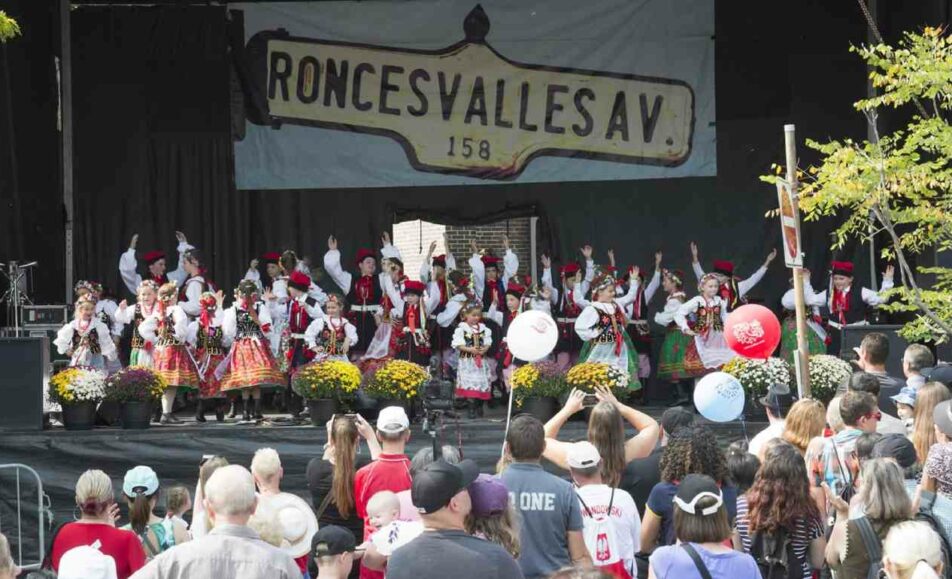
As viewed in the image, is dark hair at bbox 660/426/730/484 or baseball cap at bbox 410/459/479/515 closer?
baseball cap at bbox 410/459/479/515

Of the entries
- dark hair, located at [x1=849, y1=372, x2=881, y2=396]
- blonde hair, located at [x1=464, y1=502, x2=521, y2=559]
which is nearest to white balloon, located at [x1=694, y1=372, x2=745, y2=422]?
dark hair, located at [x1=849, y1=372, x2=881, y2=396]

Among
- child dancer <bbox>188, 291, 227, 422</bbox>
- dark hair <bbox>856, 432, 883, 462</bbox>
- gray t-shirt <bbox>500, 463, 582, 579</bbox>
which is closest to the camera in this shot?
gray t-shirt <bbox>500, 463, 582, 579</bbox>

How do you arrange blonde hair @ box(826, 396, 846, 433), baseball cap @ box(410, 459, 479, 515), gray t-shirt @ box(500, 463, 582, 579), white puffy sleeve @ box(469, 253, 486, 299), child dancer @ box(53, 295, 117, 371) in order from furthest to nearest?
white puffy sleeve @ box(469, 253, 486, 299) < child dancer @ box(53, 295, 117, 371) < blonde hair @ box(826, 396, 846, 433) < gray t-shirt @ box(500, 463, 582, 579) < baseball cap @ box(410, 459, 479, 515)

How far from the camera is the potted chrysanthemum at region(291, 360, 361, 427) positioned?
1198 cm

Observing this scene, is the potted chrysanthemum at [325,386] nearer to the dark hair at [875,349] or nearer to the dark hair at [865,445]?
the dark hair at [875,349]

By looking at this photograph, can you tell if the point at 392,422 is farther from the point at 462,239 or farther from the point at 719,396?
the point at 462,239

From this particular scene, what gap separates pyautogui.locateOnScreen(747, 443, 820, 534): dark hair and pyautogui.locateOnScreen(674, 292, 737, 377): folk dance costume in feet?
27.1

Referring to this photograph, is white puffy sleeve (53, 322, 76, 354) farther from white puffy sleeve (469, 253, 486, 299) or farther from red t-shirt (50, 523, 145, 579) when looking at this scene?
red t-shirt (50, 523, 145, 579)

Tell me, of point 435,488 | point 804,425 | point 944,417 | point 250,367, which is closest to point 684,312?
point 250,367

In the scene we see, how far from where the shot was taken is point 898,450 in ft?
17.6

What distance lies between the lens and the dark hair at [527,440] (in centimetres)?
518

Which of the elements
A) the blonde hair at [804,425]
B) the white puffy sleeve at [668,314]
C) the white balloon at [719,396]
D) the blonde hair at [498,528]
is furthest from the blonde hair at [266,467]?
the white puffy sleeve at [668,314]

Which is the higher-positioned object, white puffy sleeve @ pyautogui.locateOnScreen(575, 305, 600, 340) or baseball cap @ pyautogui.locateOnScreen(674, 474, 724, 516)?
white puffy sleeve @ pyautogui.locateOnScreen(575, 305, 600, 340)

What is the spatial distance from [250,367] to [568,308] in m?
3.75
